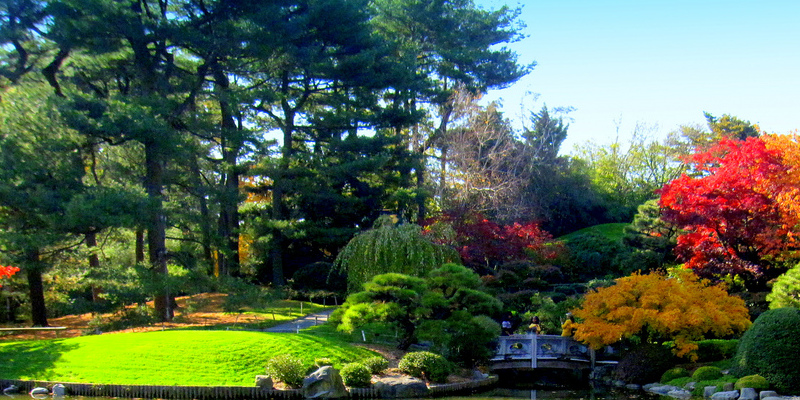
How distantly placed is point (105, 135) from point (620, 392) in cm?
1675

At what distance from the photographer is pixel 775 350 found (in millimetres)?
15625

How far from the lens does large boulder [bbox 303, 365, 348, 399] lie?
15008mm

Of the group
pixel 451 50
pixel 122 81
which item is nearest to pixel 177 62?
pixel 122 81

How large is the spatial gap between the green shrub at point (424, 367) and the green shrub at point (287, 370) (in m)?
2.61

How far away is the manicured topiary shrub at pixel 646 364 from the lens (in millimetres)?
18453

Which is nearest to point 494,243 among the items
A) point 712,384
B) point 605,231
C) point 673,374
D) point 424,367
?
point 673,374

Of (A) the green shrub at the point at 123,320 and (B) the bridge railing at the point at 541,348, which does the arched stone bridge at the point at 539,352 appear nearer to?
(B) the bridge railing at the point at 541,348

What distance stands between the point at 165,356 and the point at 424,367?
6.34 meters

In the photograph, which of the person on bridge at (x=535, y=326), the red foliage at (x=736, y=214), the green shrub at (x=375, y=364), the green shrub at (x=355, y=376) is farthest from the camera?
the red foliage at (x=736, y=214)

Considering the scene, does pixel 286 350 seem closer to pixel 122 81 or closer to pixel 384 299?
pixel 384 299

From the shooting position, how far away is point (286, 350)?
56.0 ft

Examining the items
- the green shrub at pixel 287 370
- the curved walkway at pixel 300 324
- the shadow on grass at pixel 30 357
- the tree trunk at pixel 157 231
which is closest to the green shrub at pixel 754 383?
the green shrub at pixel 287 370

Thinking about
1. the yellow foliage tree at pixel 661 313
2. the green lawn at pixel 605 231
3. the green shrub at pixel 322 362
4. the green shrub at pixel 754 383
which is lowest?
the green shrub at pixel 754 383

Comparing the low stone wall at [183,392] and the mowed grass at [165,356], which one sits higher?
the mowed grass at [165,356]
